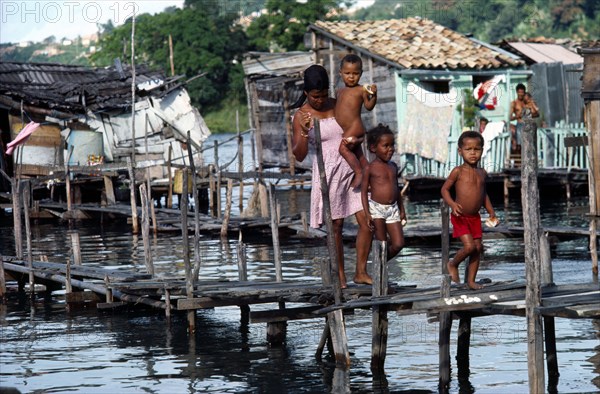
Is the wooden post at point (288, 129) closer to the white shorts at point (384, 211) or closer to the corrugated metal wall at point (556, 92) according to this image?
the corrugated metal wall at point (556, 92)

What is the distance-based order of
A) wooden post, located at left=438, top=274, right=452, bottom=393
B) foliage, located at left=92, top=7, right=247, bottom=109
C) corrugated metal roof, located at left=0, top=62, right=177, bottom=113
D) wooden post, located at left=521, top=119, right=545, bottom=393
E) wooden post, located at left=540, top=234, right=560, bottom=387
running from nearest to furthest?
wooden post, located at left=521, top=119, right=545, bottom=393 < wooden post, located at left=438, top=274, right=452, bottom=393 < wooden post, located at left=540, top=234, right=560, bottom=387 < corrugated metal roof, located at left=0, top=62, right=177, bottom=113 < foliage, located at left=92, top=7, right=247, bottom=109

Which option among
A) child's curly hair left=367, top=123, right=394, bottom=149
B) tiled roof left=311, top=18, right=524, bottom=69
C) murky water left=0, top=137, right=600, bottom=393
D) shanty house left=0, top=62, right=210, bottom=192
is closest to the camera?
murky water left=0, top=137, right=600, bottom=393

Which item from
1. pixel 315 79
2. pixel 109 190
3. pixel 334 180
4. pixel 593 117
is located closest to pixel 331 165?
pixel 334 180

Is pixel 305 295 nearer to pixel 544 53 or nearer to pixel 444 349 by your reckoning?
pixel 444 349

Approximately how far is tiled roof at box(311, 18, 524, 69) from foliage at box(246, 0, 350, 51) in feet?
96.3

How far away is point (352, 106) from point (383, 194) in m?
0.76

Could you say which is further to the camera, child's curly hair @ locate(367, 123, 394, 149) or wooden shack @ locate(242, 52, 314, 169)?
wooden shack @ locate(242, 52, 314, 169)

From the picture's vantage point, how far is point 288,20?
61719 millimetres

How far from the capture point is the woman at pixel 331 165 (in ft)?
31.0

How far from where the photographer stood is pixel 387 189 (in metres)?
9.53

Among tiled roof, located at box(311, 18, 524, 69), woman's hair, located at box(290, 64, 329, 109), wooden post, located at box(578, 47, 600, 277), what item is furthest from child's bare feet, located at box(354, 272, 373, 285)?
tiled roof, located at box(311, 18, 524, 69)

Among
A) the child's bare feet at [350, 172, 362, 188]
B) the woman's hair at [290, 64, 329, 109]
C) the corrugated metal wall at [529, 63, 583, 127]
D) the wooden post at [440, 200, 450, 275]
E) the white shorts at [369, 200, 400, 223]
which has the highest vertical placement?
the corrugated metal wall at [529, 63, 583, 127]

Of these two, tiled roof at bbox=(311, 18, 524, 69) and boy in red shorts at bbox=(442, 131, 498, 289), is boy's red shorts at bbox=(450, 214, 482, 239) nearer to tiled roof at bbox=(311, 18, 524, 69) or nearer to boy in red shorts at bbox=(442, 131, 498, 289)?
boy in red shorts at bbox=(442, 131, 498, 289)

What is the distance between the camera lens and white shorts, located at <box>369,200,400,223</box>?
960 centimetres
